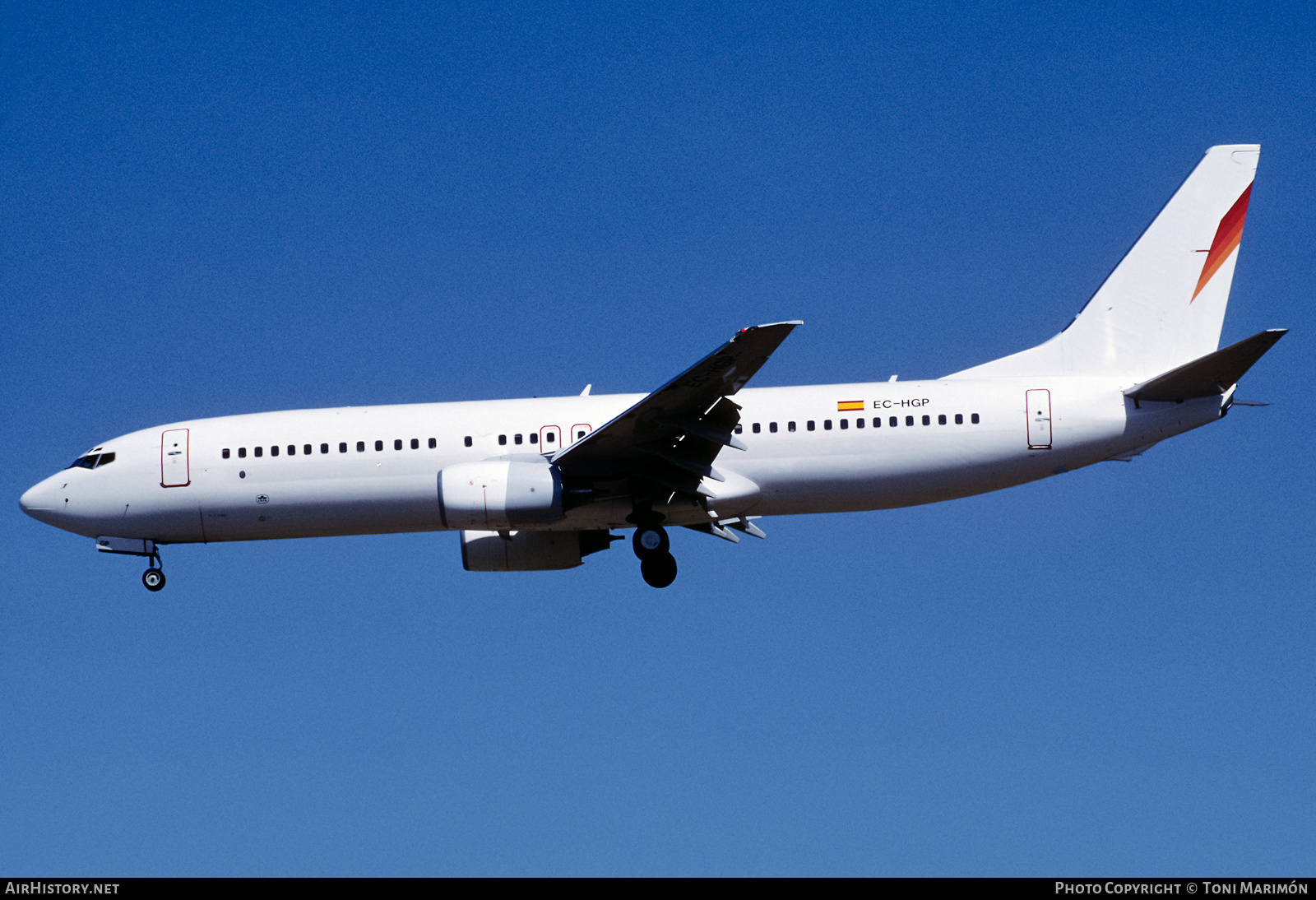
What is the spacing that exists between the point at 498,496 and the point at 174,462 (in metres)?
6.50

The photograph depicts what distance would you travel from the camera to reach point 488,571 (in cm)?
2512

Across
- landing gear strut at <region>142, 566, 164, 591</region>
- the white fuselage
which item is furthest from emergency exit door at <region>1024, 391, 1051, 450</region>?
landing gear strut at <region>142, 566, 164, 591</region>

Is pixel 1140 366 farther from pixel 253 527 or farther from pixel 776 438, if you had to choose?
pixel 253 527

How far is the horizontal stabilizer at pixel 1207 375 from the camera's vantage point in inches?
851

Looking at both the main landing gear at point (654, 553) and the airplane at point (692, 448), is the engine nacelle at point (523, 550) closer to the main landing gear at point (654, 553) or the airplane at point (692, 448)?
the airplane at point (692, 448)

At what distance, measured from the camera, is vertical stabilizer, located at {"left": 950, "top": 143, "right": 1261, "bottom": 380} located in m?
24.9

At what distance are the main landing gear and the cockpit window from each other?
383 inches

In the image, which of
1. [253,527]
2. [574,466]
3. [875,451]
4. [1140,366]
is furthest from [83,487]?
[1140,366]

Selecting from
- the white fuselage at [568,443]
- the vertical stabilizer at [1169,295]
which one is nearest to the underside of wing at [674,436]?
the white fuselage at [568,443]

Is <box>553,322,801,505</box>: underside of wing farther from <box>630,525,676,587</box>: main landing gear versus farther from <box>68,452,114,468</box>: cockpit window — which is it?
<box>68,452,114,468</box>: cockpit window

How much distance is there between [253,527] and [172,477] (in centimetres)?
171

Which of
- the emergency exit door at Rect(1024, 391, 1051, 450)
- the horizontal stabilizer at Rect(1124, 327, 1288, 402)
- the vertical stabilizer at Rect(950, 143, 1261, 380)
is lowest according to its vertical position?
the emergency exit door at Rect(1024, 391, 1051, 450)

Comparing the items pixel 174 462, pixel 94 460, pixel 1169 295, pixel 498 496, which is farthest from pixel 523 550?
pixel 1169 295
